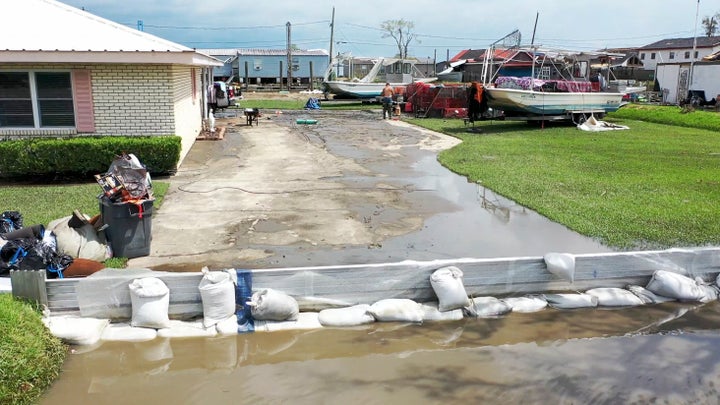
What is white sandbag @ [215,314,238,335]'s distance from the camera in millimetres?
5516

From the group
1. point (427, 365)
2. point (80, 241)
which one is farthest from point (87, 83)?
point (427, 365)

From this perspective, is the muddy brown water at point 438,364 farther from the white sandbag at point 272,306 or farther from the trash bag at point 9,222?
the trash bag at point 9,222

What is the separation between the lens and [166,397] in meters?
4.51

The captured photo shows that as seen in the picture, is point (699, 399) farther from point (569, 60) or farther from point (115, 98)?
point (569, 60)

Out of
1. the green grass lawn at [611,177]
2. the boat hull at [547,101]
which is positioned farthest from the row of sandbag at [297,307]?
the boat hull at [547,101]

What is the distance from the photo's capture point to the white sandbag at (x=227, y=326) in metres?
5.52

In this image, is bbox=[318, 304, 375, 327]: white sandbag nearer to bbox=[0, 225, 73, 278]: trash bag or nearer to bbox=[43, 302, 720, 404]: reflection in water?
bbox=[43, 302, 720, 404]: reflection in water

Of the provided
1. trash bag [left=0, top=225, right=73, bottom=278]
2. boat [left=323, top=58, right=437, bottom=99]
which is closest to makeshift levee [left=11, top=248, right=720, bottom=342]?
trash bag [left=0, top=225, right=73, bottom=278]

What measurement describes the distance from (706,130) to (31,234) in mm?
23033

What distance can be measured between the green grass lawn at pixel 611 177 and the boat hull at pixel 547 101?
0.82 metres

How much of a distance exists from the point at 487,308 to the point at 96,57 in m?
8.79

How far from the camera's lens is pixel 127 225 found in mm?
7016

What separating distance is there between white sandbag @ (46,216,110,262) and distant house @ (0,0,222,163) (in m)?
5.42

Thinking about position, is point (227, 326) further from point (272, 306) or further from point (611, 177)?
point (611, 177)
